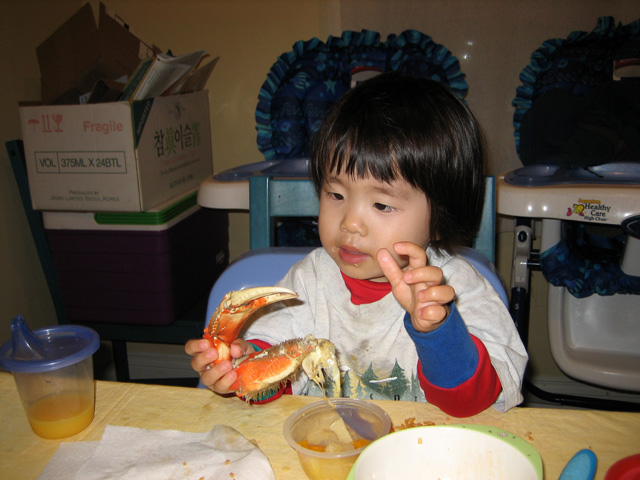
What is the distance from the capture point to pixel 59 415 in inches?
27.0

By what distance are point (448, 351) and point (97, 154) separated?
1287 millimetres

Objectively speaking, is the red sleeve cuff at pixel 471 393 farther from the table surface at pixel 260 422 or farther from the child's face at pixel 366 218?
the child's face at pixel 366 218

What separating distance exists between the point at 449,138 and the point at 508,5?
1.18 meters

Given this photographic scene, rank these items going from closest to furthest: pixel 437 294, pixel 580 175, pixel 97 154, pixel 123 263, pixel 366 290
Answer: pixel 437 294 < pixel 366 290 < pixel 580 175 < pixel 97 154 < pixel 123 263

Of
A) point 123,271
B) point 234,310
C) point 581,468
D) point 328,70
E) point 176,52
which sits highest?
point 176,52

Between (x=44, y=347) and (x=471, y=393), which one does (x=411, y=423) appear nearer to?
(x=471, y=393)

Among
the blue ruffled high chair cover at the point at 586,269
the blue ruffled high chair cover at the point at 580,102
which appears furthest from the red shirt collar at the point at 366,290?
the blue ruffled high chair cover at the point at 580,102

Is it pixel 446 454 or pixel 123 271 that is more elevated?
pixel 446 454

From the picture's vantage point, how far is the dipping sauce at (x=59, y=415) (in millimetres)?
683

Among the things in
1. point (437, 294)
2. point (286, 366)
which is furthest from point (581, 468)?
Answer: point (286, 366)

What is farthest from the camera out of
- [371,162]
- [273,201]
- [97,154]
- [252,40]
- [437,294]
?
[252,40]

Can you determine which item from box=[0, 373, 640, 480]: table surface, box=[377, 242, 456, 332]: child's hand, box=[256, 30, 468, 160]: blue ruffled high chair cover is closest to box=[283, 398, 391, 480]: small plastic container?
box=[0, 373, 640, 480]: table surface

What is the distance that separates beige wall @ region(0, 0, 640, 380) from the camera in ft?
5.74

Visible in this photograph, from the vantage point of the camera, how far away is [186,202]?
180 centimetres
